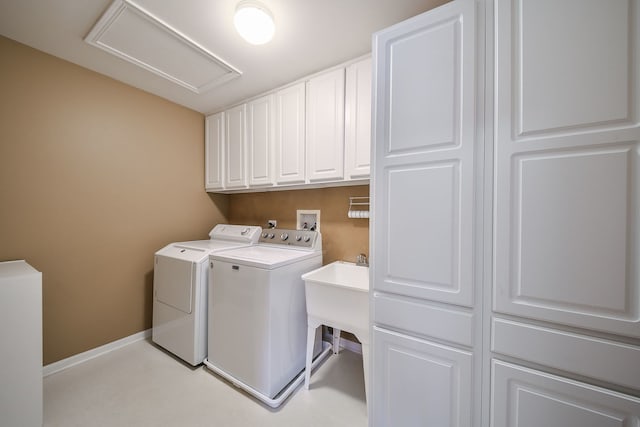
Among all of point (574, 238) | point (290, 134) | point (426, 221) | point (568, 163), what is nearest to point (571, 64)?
point (568, 163)

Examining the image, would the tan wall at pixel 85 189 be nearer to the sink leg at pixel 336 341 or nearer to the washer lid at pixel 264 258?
the washer lid at pixel 264 258

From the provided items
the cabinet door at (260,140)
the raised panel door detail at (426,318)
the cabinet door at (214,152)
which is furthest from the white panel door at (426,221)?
the cabinet door at (214,152)

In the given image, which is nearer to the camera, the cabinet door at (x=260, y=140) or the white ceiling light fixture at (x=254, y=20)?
the white ceiling light fixture at (x=254, y=20)

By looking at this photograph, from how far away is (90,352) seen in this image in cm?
197

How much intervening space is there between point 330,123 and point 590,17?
1360 mm

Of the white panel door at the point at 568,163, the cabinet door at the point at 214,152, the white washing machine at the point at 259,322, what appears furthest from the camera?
the cabinet door at the point at 214,152

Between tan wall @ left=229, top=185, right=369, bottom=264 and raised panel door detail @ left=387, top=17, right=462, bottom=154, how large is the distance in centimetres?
100

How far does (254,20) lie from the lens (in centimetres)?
131

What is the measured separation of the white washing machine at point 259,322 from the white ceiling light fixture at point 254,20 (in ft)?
4.59

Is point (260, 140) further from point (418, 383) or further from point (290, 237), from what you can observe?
point (418, 383)

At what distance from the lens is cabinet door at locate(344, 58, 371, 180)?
1.69 m

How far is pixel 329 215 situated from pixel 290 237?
43 cm

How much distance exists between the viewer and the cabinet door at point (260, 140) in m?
2.21

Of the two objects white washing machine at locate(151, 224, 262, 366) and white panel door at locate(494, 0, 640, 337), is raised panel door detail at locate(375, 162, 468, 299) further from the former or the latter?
white washing machine at locate(151, 224, 262, 366)
